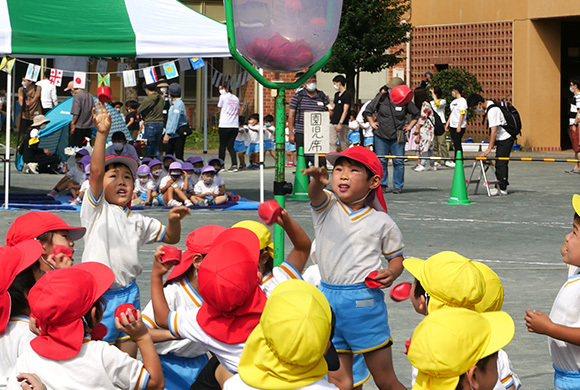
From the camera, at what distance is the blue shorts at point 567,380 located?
4.06 m

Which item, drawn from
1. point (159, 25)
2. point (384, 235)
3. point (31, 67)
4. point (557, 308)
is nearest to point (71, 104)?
point (31, 67)

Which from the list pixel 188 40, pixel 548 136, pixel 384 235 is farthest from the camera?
pixel 548 136

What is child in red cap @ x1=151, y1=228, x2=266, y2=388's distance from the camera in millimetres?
3812

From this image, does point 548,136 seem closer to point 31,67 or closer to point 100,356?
point 31,67

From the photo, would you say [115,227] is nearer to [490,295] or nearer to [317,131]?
[490,295]

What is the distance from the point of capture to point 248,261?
12.7 ft

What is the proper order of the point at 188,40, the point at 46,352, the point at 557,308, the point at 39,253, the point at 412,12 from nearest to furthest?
the point at 46,352 < the point at 557,308 < the point at 39,253 < the point at 188,40 < the point at 412,12

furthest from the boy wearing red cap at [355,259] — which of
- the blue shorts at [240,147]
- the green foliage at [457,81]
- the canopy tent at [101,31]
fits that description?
the green foliage at [457,81]

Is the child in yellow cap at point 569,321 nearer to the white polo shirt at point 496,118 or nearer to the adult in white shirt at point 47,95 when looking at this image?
the white polo shirt at point 496,118

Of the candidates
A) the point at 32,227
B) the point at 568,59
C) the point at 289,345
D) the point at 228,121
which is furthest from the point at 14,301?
the point at 568,59

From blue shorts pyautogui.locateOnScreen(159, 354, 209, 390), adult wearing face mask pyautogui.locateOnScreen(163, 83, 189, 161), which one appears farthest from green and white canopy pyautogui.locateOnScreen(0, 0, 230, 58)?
blue shorts pyautogui.locateOnScreen(159, 354, 209, 390)

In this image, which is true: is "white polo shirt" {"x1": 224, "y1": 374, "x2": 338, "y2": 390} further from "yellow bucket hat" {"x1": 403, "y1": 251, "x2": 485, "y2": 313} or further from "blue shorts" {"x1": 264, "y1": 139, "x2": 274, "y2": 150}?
"blue shorts" {"x1": 264, "y1": 139, "x2": 274, "y2": 150}

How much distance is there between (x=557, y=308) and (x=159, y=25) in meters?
9.87

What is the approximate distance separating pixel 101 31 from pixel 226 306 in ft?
30.9
